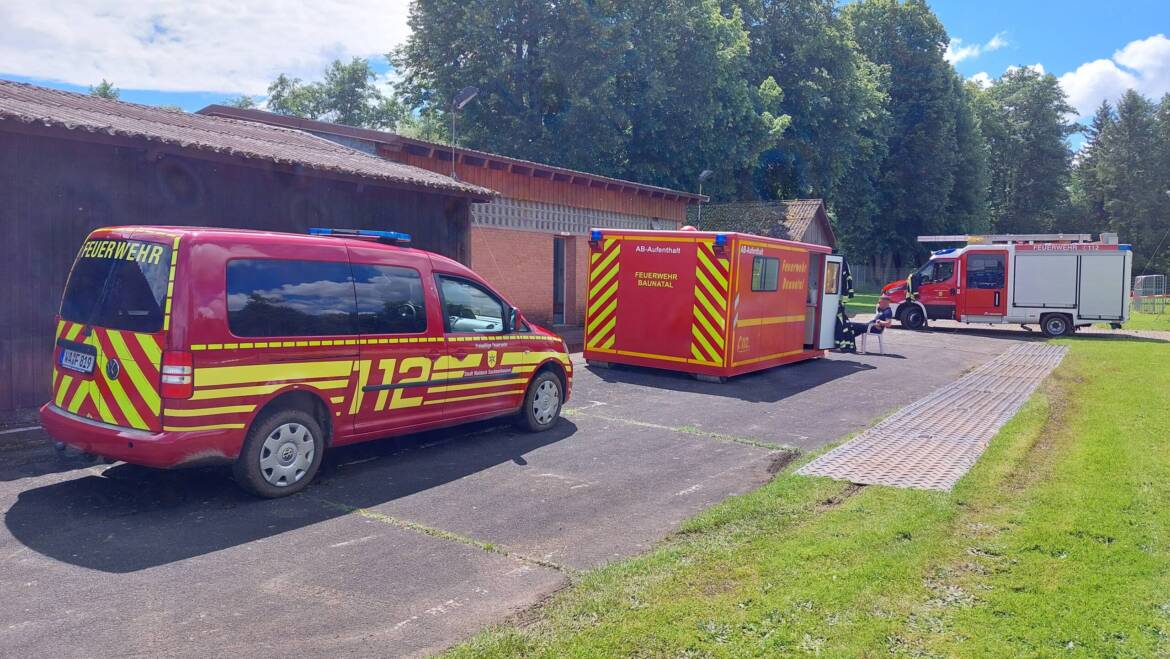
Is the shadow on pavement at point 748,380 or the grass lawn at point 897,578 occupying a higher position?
the shadow on pavement at point 748,380

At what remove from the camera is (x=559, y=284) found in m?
20.6

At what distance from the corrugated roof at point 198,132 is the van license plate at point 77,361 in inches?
121

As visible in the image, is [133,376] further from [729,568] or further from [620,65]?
[620,65]

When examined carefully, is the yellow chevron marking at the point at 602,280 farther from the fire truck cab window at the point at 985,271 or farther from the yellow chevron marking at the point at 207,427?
the fire truck cab window at the point at 985,271

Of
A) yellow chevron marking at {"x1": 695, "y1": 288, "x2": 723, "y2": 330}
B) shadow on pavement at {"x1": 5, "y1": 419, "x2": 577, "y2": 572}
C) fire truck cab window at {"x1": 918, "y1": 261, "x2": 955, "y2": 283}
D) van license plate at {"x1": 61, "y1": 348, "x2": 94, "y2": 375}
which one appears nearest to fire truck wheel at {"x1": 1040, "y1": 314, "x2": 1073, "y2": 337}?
fire truck cab window at {"x1": 918, "y1": 261, "x2": 955, "y2": 283}

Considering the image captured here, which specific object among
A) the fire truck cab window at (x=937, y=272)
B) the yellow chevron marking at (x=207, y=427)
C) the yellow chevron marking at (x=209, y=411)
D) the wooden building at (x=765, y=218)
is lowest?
the yellow chevron marking at (x=207, y=427)

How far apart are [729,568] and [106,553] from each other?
144 inches

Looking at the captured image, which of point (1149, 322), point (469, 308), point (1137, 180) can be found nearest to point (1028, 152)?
point (1137, 180)

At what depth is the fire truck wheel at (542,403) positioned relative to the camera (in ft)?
27.3

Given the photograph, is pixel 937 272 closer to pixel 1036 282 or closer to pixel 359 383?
pixel 1036 282

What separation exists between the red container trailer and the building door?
22.8ft

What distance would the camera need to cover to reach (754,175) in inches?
1480

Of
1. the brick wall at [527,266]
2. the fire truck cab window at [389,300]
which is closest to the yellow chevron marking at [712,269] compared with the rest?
the brick wall at [527,266]

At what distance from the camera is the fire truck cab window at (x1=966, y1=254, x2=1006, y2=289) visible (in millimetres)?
22859
